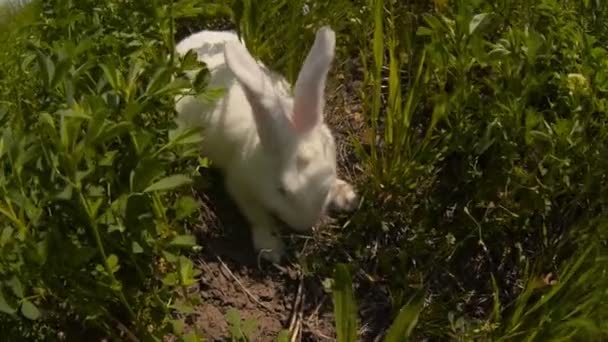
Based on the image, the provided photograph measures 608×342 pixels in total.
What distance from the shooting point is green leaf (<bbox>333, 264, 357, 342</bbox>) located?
1.75 meters

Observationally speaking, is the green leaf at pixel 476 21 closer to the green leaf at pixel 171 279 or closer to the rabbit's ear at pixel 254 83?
the rabbit's ear at pixel 254 83

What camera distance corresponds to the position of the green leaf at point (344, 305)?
1.75 metres

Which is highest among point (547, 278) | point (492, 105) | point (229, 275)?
point (492, 105)

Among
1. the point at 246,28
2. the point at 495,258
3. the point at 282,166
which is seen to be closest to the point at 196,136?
the point at 282,166

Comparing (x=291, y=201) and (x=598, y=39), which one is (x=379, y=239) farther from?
(x=598, y=39)

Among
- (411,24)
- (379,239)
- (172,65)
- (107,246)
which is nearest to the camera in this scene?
(107,246)

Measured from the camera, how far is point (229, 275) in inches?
84.7

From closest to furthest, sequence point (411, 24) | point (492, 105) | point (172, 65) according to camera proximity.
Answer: point (172, 65) → point (492, 105) → point (411, 24)

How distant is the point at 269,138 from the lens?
6.76ft

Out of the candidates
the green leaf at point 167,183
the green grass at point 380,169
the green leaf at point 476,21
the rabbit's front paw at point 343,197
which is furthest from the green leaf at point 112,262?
the green leaf at point 476,21

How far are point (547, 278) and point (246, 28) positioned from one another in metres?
0.82

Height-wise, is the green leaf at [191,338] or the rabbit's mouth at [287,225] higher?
the green leaf at [191,338]

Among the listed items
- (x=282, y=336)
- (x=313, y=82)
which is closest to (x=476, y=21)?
(x=313, y=82)

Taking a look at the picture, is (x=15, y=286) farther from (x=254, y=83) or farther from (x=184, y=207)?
(x=254, y=83)
